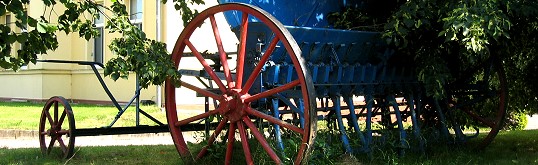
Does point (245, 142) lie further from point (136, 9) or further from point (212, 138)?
point (136, 9)

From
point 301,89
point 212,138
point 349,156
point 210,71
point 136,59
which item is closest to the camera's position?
point 301,89

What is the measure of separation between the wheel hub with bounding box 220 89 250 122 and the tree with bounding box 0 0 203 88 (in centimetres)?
52

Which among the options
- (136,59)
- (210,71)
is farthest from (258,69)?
(136,59)

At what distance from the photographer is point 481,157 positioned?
774cm

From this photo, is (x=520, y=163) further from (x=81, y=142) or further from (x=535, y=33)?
(x=81, y=142)

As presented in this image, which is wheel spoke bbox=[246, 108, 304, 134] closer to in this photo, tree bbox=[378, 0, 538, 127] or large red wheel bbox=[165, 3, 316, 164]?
large red wheel bbox=[165, 3, 316, 164]

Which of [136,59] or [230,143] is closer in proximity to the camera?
[136,59]

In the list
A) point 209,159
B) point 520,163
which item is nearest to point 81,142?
point 209,159

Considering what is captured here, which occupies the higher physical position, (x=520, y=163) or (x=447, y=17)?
(x=447, y=17)

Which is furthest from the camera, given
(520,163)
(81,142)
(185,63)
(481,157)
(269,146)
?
(185,63)

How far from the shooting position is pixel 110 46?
241 inches

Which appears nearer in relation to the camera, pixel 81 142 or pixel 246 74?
pixel 246 74

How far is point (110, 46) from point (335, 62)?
2139 millimetres

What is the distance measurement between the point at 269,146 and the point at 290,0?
2246 millimetres
